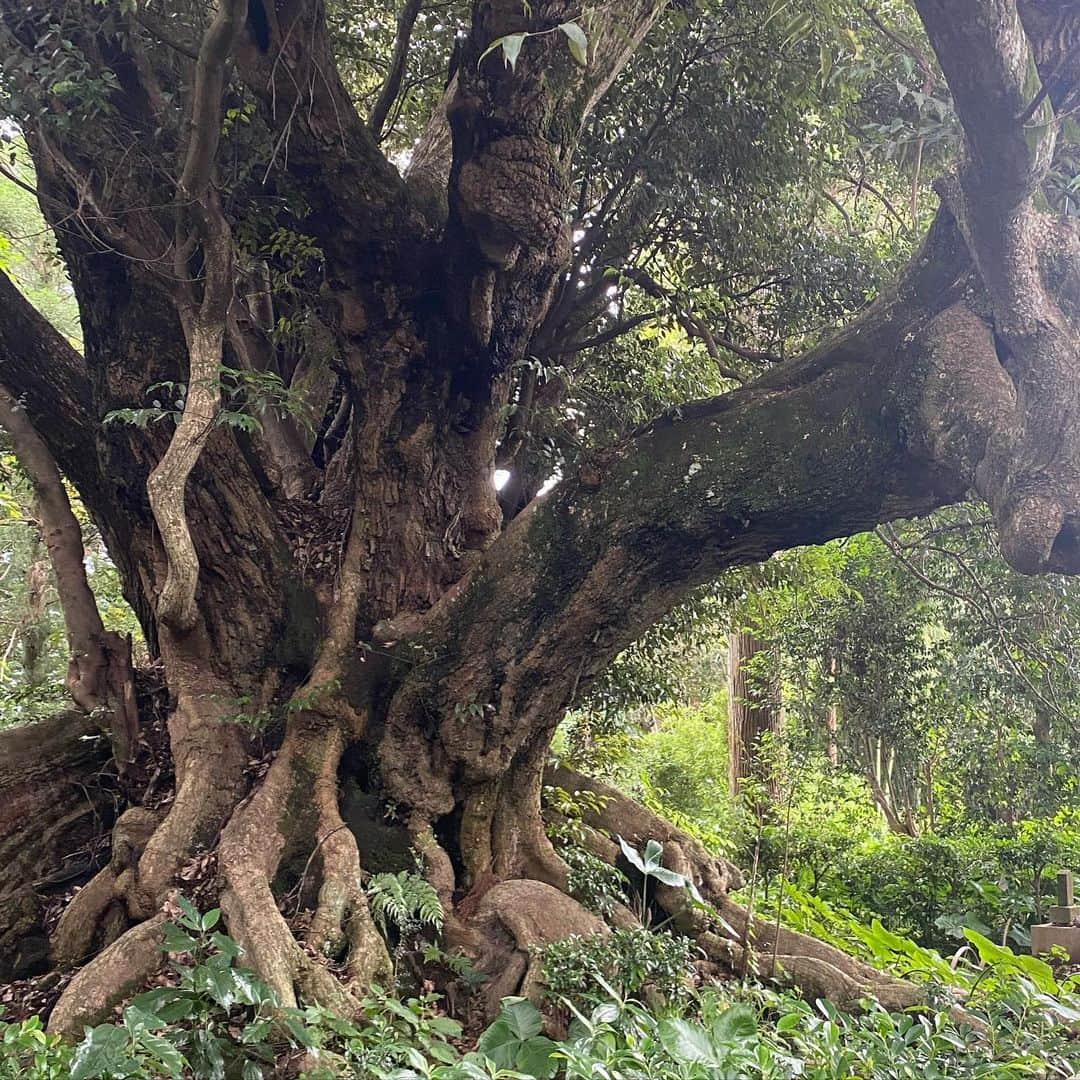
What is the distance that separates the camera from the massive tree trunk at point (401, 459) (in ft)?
10.8

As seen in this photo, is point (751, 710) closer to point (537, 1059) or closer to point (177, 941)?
point (537, 1059)

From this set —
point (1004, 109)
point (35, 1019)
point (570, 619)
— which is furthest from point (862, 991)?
point (1004, 109)

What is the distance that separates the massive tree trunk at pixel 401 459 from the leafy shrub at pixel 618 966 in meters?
0.51

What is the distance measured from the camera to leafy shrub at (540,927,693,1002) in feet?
10.6

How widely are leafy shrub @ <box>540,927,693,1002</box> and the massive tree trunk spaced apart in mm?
511

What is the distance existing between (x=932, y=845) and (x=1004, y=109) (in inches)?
279

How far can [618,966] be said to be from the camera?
10.8ft

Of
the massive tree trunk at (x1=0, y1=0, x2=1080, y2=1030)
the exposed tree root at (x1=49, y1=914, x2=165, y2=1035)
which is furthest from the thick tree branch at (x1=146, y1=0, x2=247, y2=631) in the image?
the exposed tree root at (x1=49, y1=914, x2=165, y2=1035)

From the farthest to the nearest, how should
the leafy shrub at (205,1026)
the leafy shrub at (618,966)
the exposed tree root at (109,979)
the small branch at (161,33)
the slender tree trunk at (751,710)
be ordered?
the slender tree trunk at (751,710) < the small branch at (161,33) < the leafy shrub at (618,966) < the exposed tree root at (109,979) < the leafy shrub at (205,1026)

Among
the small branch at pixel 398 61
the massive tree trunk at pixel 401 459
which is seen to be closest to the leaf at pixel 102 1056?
the massive tree trunk at pixel 401 459

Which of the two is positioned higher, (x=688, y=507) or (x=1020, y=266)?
(x=1020, y=266)

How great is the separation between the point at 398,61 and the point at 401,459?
199 cm

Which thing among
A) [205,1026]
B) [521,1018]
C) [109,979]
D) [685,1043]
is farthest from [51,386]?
[685,1043]

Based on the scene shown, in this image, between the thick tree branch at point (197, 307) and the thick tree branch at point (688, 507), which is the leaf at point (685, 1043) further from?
the thick tree branch at point (197, 307)
